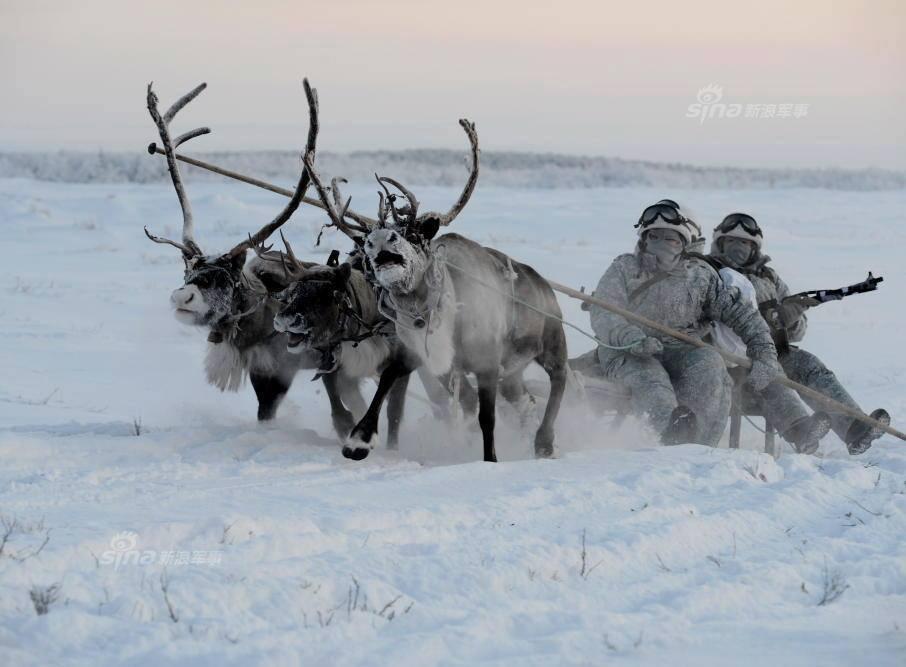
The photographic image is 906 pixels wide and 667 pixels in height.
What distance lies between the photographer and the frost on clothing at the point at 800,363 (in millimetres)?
8586

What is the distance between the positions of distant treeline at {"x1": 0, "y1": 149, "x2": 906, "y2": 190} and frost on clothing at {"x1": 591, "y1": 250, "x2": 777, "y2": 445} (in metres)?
30.7

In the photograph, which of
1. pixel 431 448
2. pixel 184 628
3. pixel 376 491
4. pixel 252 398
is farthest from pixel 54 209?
pixel 184 628

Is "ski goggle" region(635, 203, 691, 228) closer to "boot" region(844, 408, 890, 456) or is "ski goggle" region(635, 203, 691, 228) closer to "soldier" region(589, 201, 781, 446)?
"soldier" region(589, 201, 781, 446)

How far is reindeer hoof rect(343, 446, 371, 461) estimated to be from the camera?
6871 mm

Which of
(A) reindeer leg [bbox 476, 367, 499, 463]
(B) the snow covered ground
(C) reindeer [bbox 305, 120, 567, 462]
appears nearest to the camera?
(B) the snow covered ground

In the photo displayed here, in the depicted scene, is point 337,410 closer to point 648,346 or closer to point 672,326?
point 648,346

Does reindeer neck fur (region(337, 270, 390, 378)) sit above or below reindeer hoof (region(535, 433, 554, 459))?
above

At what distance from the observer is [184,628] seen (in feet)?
12.9

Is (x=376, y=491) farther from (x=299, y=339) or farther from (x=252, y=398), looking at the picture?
(x=252, y=398)

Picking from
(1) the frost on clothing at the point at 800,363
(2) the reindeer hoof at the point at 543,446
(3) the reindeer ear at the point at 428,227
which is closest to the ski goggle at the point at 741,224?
(1) the frost on clothing at the point at 800,363

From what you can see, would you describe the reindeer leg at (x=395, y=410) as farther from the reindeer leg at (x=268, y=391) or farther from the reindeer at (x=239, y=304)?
the reindeer leg at (x=268, y=391)

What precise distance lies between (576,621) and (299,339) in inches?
133

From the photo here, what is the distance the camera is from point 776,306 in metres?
8.84

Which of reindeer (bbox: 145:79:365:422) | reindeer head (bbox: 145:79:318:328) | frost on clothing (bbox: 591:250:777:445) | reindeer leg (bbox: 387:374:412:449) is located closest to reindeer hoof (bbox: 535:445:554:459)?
frost on clothing (bbox: 591:250:777:445)
